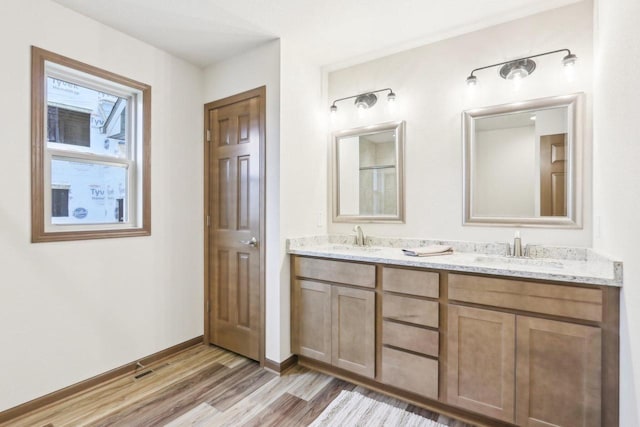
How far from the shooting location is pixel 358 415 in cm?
190

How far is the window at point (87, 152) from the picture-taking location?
1.96 metres

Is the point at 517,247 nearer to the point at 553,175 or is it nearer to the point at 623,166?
the point at 553,175

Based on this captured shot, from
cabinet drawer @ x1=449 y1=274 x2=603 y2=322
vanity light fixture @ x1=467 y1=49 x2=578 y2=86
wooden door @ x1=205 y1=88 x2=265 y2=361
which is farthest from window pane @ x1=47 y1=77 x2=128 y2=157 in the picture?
vanity light fixture @ x1=467 y1=49 x2=578 y2=86

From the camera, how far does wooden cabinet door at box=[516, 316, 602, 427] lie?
57.9 inches

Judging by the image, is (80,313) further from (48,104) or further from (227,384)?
(48,104)

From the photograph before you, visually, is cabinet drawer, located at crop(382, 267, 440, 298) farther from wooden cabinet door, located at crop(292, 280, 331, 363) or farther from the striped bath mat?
the striped bath mat

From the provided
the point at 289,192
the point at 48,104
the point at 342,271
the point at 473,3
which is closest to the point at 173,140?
the point at 48,104

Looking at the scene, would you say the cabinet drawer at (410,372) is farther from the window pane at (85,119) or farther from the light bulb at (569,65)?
the window pane at (85,119)

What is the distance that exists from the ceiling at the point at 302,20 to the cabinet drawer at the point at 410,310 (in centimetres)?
190

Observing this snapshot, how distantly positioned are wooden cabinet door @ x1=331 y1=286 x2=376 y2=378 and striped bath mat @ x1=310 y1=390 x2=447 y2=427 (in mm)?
185

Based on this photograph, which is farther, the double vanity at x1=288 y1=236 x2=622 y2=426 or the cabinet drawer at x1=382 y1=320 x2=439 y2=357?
the cabinet drawer at x1=382 y1=320 x2=439 y2=357

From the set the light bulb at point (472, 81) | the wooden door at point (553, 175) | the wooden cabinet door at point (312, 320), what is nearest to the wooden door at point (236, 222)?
the wooden cabinet door at point (312, 320)

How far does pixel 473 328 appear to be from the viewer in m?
1.76

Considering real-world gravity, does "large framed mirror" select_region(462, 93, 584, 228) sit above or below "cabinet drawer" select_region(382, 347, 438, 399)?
above
